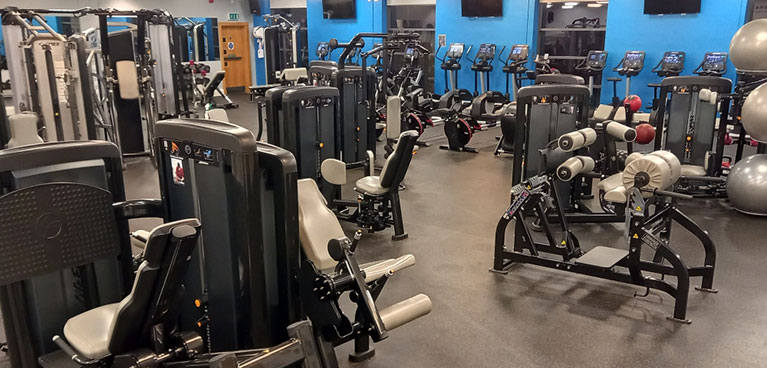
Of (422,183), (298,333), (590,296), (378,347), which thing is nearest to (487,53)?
(422,183)

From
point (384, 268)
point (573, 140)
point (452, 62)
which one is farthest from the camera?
point (452, 62)

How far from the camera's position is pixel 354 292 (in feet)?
7.71

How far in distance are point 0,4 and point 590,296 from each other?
48.2 feet

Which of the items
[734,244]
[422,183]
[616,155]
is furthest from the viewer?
[422,183]

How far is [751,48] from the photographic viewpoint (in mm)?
5035

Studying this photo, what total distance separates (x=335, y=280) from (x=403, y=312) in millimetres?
507

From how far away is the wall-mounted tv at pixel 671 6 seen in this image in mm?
10273

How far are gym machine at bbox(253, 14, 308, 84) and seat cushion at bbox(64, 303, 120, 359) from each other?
10.5 metres

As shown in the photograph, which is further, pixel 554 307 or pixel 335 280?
pixel 554 307

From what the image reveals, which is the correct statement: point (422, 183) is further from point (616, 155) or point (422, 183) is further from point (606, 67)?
point (606, 67)

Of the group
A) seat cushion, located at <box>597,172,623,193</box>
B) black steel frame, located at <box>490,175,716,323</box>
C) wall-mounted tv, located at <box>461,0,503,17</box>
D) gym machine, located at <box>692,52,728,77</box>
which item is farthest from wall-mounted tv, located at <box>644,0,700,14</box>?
black steel frame, located at <box>490,175,716,323</box>

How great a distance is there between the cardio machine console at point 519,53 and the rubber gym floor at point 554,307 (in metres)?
6.77

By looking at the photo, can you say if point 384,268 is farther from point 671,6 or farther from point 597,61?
point 671,6

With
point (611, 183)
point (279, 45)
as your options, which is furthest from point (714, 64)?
point (279, 45)
